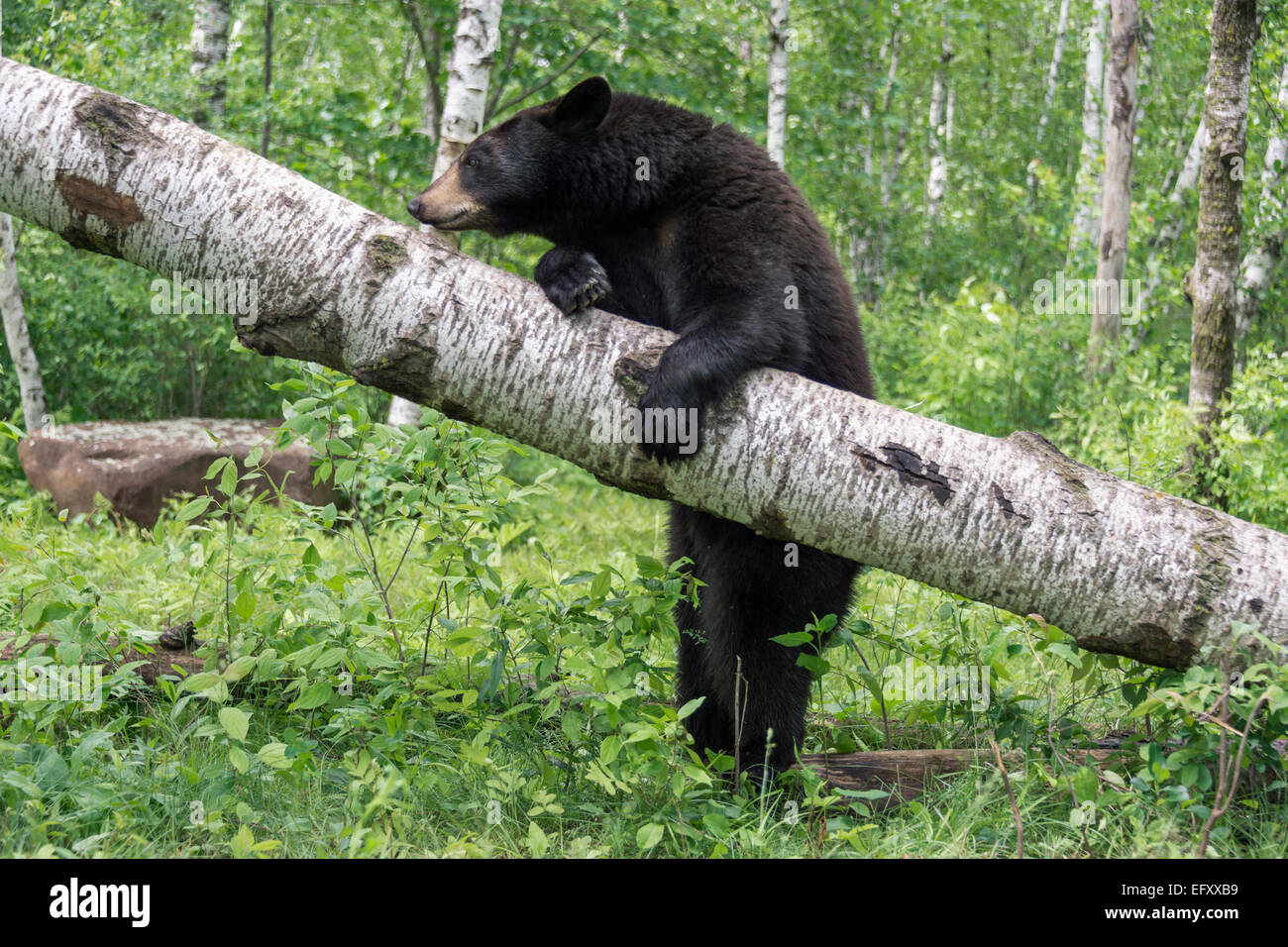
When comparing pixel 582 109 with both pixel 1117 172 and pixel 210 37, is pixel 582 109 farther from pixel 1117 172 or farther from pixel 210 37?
pixel 210 37

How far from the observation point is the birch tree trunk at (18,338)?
7.62 meters

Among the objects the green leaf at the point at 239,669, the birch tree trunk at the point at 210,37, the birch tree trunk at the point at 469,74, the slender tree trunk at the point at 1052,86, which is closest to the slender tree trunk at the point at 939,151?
the slender tree trunk at the point at 1052,86

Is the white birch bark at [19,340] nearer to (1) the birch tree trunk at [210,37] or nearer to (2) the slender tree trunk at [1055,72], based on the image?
(1) the birch tree trunk at [210,37]

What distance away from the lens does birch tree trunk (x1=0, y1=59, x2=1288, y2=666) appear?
287cm

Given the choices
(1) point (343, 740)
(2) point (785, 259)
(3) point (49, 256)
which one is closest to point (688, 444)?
(2) point (785, 259)

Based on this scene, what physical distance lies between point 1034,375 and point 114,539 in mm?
7033

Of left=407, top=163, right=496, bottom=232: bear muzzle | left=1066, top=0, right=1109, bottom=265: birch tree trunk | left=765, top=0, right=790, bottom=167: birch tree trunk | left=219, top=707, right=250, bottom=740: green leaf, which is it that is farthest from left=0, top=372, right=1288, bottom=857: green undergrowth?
left=765, top=0, right=790, bottom=167: birch tree trunk

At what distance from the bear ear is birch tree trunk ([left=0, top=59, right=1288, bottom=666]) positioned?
3.69 ft

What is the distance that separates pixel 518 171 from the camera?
13.0 ft

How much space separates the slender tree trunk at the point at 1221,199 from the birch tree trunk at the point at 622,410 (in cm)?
311

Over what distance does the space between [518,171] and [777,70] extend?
708 centimetres

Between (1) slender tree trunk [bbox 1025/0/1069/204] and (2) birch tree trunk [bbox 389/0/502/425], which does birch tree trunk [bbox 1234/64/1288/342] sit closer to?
(2) birch tree trunk [bbox 389/0/502/425]

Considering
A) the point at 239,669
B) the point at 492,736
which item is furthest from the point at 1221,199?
the point at 239,669

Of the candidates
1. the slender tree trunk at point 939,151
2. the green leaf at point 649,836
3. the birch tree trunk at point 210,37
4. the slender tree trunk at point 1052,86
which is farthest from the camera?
the slender tree trunk at point 939,151
